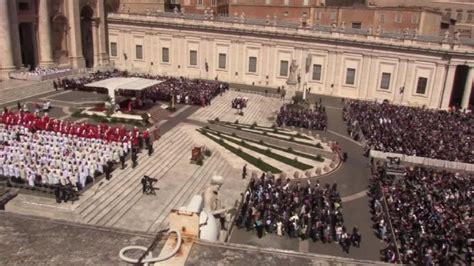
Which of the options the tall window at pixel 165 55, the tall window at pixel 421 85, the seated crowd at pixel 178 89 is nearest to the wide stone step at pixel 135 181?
the seated crowd at pixel 178 89

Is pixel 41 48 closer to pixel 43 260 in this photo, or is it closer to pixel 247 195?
pixel 247 195

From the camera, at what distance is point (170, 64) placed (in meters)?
62.0

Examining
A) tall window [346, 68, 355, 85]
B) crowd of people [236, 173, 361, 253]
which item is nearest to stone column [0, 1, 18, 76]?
crowd of people [236, 173, 361, 253]

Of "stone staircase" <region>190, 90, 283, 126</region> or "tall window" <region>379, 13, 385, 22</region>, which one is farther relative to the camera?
"tall window" <region>379, 13, 385, 22</region>

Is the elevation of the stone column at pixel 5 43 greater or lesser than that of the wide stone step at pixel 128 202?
greater

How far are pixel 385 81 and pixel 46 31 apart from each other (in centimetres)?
4192

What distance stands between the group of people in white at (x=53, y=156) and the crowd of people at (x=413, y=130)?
69.2 feet

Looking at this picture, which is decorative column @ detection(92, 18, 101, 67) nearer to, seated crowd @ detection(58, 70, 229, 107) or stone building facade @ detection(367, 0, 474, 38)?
seated crowd @ detection(58, 70, 229, 107)

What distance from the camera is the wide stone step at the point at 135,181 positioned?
22239 millimetres

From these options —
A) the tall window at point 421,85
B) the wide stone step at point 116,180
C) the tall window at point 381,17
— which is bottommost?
the wide stone step at point 116,180

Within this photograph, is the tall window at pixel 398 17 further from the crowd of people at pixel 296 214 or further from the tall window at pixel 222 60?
the crowd of people at pixel 296 214

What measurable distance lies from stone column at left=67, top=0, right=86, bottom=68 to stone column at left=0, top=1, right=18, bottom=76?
9.20 meters

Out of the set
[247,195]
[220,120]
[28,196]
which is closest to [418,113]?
[220,120]

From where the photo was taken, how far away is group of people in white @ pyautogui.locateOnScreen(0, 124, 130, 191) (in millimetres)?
23641
